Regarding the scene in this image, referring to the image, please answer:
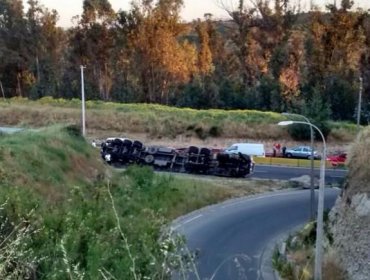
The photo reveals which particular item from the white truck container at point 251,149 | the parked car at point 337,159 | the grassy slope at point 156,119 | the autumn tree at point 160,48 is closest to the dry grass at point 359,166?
the parked car at point 337,159

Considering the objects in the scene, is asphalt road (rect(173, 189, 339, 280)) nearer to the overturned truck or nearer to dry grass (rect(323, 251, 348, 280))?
dry grass (rect(323, 251, 348, 280))

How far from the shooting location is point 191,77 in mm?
53969

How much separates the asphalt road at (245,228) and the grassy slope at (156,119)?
39.8ft

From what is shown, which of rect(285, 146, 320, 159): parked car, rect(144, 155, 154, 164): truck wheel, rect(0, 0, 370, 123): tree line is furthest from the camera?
rect(0, 0, 370, 123): tree line

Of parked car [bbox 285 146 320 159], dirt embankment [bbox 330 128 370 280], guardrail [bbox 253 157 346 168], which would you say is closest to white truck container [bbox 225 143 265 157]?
guardrail [bbox 253 157 346 168]

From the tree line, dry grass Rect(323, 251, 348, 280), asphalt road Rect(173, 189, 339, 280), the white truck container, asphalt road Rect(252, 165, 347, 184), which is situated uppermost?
the tree line

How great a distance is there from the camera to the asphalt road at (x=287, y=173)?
113ft

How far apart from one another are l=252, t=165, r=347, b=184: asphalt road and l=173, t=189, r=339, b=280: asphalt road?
273cm

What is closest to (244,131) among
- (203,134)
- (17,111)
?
(203,134)

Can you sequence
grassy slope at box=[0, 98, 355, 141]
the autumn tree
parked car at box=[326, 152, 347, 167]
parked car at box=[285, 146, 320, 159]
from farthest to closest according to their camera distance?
the autumn tree < grassy slope at box=[0, 98, 355, 141] < parked car at box=[285, 146, 320, 159] < parked car at box=[326, 152, 347, 167]

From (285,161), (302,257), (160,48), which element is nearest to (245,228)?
(302,257)

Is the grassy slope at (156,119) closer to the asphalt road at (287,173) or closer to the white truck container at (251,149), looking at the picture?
the white truck container at (251,149)

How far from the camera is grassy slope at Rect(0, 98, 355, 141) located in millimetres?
43625

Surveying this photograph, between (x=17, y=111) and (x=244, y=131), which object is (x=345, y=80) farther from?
(x=17, y=111)
